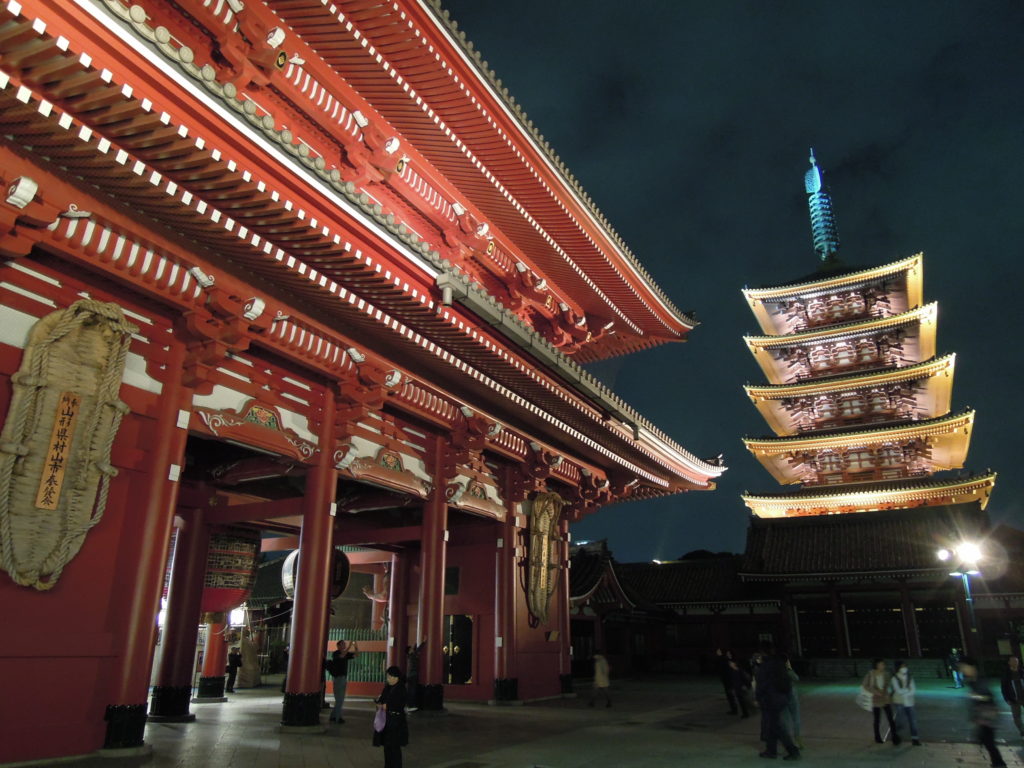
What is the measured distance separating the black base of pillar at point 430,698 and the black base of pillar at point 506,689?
8.07ft

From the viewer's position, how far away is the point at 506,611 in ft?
52.9

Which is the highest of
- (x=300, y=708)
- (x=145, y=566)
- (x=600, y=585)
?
(x=600, y=585)

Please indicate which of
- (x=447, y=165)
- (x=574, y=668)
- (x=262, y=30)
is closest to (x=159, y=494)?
(x=262, y=30)

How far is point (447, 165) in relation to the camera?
13953 millimetres

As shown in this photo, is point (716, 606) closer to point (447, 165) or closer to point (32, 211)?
point (447, 165)

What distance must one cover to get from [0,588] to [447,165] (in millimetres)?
10425

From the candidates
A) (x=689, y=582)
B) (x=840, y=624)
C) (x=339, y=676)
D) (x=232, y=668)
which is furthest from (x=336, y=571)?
(x=689, y=582)

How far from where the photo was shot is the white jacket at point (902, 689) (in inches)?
418

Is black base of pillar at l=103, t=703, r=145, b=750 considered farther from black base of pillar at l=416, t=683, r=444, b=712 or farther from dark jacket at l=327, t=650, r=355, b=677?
black base of pillar at l=416, t=683, r=444, b=712

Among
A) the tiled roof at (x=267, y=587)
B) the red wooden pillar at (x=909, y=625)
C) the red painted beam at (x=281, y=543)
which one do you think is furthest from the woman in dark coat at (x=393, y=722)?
the red wooden pillar at (x=909, y=625)

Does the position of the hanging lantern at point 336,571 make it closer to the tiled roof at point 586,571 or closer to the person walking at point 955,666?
the tiled roof at point 586,571

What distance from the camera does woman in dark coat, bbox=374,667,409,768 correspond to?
24.1 feet

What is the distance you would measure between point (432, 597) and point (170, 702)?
5.21 m

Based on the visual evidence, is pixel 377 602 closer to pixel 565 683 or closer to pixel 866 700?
pixel 565 683
